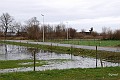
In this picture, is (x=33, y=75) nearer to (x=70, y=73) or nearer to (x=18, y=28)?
(x=70, y=73)

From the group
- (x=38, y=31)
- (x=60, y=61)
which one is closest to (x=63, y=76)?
(x=60, y=61)

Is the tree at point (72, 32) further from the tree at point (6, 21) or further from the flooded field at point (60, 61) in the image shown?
the flooded field at point (60, 61)

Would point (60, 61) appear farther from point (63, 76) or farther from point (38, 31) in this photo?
point (38, 31)

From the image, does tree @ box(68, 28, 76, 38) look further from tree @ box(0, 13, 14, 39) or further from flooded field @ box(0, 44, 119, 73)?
flooded field @ box(0, 44, 119, 73)

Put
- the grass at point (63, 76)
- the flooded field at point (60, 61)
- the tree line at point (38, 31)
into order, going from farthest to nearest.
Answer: the tree line at point (38, 31), the flooded field at point (60, 61), the grass at point (63, 76)

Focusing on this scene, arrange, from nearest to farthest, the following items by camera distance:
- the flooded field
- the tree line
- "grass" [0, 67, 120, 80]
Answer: "grass" [0, 67, 120, 80]
the flooded field
the tree line

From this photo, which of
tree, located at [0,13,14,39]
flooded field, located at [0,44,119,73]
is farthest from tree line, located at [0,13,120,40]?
flooded field, located at [0,44,119,73]

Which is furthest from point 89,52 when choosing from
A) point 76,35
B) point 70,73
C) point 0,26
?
point 0,26

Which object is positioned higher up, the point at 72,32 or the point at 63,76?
the point at 72,32

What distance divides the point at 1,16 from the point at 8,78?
132002 mm

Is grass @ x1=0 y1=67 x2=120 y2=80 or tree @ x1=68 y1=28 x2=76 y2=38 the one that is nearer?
grass @ x1=0 y1=67 x2=120 y2=80

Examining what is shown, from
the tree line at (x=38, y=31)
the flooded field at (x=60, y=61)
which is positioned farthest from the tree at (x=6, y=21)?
the flooded field at (x=60, y=61)

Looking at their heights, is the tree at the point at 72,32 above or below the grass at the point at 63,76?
above

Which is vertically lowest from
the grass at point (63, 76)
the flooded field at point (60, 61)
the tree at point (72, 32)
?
the flooded field at point (60, 61)
